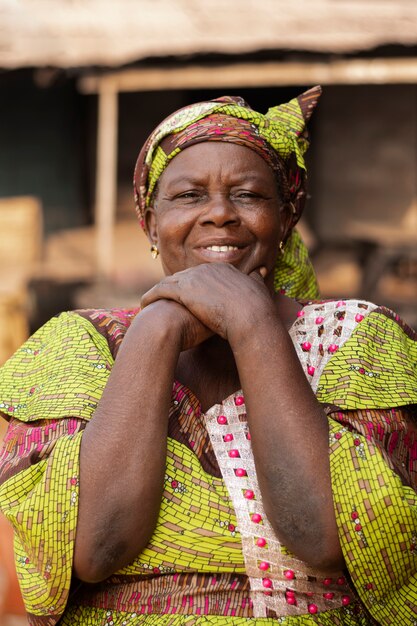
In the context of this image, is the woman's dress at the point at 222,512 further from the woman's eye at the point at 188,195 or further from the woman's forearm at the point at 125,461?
the woman's eye at the point at 188,195

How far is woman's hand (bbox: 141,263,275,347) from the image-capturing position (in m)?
2.46

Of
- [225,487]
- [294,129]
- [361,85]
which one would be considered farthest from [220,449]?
[361,85]

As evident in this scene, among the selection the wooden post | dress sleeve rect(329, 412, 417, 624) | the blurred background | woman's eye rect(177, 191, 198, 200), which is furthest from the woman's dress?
the wooden post

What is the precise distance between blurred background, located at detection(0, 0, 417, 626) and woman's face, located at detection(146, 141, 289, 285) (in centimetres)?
689

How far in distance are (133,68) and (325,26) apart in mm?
1866

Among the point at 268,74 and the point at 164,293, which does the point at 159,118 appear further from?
the point at 164,293

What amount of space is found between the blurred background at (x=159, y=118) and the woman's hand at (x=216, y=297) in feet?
23.2

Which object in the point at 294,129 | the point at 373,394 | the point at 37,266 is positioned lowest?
the point at 373,394

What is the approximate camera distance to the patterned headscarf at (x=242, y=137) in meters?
2.69

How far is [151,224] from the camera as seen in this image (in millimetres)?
2947

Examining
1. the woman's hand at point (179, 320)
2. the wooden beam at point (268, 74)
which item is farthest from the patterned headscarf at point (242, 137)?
the wooden beam at point (268, 74)

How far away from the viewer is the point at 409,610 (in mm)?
2422

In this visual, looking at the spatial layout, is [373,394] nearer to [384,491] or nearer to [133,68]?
[384,491]

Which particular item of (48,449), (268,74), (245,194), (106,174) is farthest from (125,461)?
(106,174)
